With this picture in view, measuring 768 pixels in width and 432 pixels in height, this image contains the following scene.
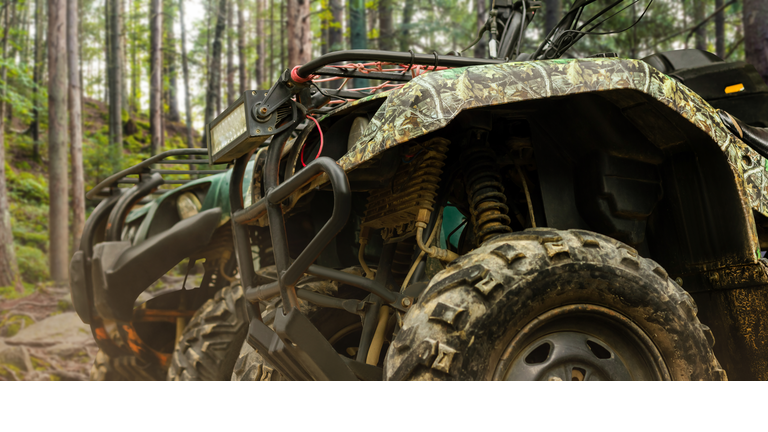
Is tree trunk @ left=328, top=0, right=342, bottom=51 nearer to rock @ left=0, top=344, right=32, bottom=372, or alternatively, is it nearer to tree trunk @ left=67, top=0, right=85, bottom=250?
tree trunk @ left=67, top=0, right=85, bottom=250

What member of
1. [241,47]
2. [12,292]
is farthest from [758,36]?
[241,47]

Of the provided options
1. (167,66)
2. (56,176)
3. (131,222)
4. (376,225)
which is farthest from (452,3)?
(167,66)

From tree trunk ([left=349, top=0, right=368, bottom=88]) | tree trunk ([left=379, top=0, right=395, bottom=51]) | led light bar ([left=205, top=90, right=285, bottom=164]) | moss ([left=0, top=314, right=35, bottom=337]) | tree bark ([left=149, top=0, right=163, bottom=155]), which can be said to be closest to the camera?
led light bar ([left=205, top=90, right=285, bottom=164])

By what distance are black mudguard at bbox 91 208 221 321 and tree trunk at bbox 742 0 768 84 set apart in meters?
5.36

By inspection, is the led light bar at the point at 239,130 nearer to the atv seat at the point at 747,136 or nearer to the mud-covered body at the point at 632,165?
the mud-covered body at the point at 632,165

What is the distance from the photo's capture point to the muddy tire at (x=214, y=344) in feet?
11.6

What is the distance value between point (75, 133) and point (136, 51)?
47.1 feet

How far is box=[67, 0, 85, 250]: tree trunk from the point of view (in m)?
11.9

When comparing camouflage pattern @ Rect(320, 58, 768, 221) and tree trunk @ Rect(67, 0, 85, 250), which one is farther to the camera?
tree trunk @ Rect(67, 0, 85, 250)

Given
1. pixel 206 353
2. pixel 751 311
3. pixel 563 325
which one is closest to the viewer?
pixel 563 325

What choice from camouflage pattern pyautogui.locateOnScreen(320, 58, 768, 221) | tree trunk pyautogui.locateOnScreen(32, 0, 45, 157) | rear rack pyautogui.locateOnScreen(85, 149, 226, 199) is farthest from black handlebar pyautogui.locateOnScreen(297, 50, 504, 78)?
tree trunk pyautogui.locateOnScreen(32, 0, 45, 157)

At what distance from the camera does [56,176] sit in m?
11.9

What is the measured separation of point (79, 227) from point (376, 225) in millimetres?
11195
